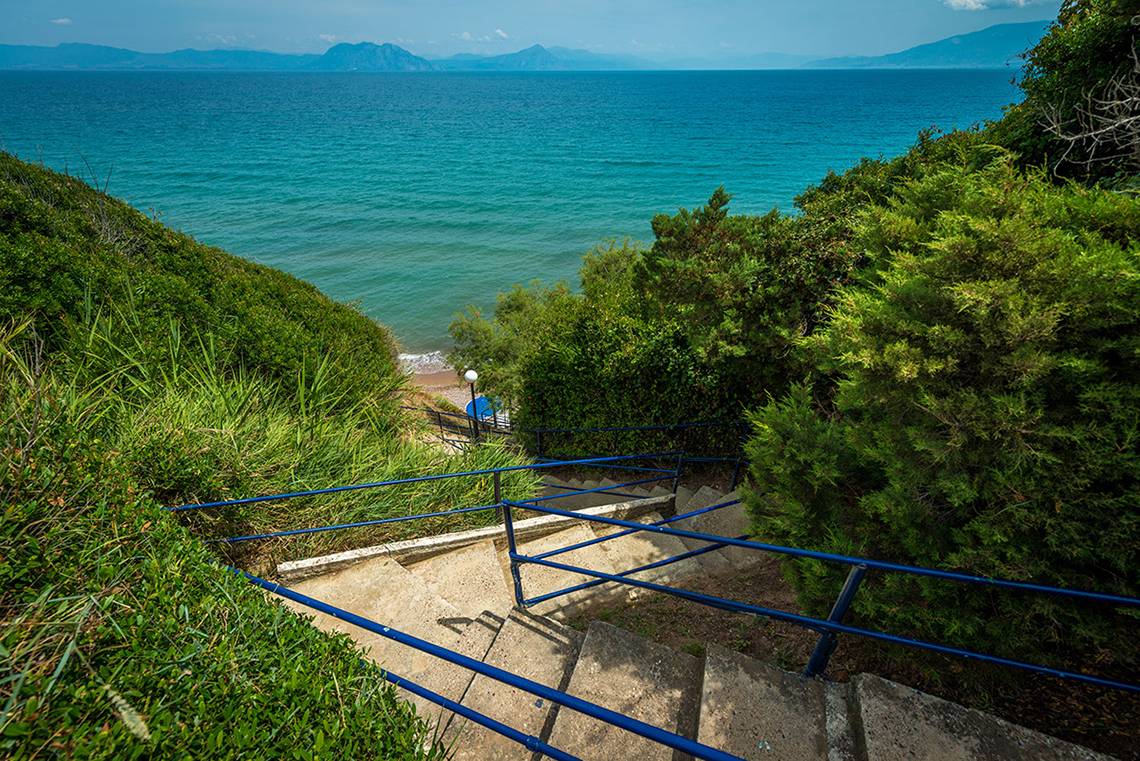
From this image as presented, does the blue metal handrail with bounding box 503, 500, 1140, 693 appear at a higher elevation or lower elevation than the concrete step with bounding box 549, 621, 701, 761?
higher

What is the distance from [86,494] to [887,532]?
4.27m

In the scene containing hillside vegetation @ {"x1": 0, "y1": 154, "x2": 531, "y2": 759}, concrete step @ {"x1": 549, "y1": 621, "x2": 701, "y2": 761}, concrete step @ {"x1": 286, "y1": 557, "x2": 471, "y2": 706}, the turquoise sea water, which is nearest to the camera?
hillside vegetation @ {"x1": 0, "y1": 154, "x2": 531, "y2": 759}

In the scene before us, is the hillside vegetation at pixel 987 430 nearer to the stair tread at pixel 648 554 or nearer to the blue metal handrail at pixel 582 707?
the stair tread at pixel 648 554

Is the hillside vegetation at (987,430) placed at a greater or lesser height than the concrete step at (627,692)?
greater

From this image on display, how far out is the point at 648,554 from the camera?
5.08 m

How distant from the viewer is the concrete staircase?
2277 millimetres

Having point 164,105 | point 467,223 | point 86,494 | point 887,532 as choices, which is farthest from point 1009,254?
point 164,105

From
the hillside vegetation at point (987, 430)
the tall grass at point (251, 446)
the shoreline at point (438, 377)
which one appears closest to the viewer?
the hillside vegetation at point (987, 430)

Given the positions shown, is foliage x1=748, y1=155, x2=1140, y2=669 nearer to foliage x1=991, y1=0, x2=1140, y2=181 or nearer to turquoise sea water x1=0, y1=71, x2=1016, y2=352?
foliage x1=991, y1=0, x2=1140, y2=181

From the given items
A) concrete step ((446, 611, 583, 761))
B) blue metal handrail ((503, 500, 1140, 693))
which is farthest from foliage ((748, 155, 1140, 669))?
concrete step ((446, 611, 583, 761))

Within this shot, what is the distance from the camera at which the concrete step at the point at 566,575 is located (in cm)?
413

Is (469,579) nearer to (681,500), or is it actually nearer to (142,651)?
(142,651)

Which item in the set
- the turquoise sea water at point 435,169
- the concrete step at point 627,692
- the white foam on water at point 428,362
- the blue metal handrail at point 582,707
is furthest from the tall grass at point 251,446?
the white foam on water at point 428,362

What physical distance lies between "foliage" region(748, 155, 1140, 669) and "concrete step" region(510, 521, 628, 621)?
1664mm
